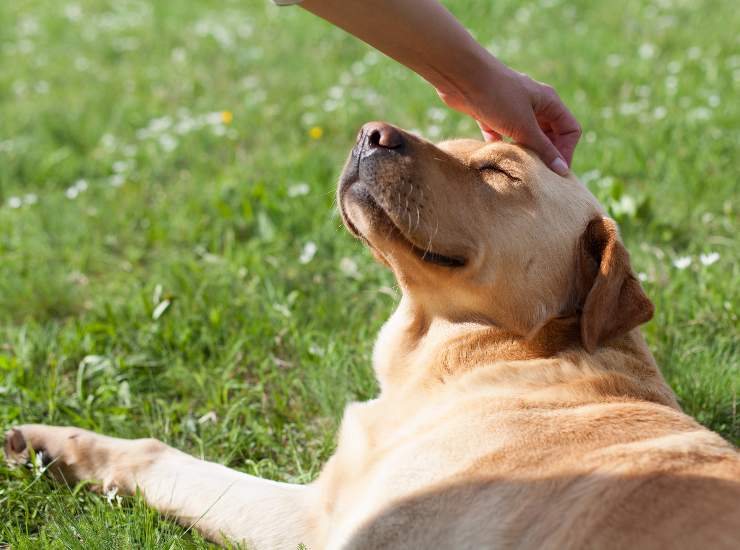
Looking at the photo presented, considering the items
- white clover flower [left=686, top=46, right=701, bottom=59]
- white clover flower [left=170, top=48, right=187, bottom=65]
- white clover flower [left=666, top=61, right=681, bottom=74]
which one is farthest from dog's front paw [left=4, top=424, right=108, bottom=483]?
white clover flower [left=686, top=46, right=701, bottom=59]

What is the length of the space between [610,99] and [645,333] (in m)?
3.26

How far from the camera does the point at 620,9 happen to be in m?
8.73

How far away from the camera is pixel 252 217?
16.8 ft

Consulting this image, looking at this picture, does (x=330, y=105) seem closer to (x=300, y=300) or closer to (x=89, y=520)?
(x=300, y=300)

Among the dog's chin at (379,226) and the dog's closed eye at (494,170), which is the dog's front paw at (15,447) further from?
the dog's closed eye at (494,170)

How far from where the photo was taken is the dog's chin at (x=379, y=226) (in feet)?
10.1

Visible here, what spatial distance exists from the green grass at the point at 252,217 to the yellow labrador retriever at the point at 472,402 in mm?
238

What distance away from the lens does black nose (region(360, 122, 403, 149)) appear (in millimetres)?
3090

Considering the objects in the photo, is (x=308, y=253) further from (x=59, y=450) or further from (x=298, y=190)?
(x=59, y=450)

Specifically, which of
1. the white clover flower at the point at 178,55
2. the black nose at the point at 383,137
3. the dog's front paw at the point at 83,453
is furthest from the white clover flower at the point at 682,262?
the white clover flower at the point at 178,55

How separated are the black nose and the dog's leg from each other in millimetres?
1258

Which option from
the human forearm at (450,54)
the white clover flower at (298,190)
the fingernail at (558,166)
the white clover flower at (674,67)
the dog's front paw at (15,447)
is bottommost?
the dog's front paw at (15,447)

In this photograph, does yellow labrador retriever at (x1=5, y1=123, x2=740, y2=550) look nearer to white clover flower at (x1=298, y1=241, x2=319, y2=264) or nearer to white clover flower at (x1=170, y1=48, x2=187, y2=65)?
white clover flower at (x1=298, y1=241, x2=319, y2=264)

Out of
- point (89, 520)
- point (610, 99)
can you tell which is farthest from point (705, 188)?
point (89, 520)
